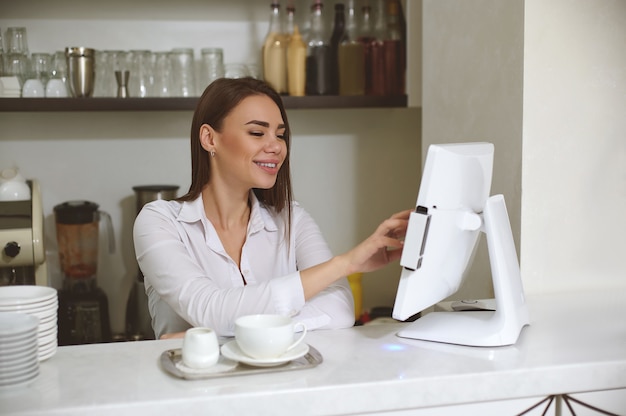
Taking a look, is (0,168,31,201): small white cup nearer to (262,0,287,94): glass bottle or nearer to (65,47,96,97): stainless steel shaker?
(65,47,96,97): stainless steel shaker

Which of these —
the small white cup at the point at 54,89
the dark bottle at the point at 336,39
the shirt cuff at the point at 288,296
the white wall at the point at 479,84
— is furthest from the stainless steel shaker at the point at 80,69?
the shirt cuff at the point at 288,296

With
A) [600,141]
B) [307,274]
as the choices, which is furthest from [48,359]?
[600,141]

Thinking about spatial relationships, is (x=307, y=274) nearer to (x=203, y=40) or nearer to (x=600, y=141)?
(x=600, y=141)

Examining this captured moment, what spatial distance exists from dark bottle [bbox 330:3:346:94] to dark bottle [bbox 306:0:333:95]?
0.06ft

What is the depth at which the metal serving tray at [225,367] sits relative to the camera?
3.99 feet

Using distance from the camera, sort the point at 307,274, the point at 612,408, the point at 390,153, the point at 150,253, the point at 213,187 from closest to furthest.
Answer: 1. the point at 612,408
2. the point at 307,274
3. the point at 150,253
4. the point at 213,187
5. the point at 390,153

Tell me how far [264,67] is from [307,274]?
141cm

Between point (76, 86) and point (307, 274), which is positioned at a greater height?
point (76, 86)

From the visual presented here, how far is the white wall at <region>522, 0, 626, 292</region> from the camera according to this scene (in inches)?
71.3

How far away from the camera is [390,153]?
3.16 meters

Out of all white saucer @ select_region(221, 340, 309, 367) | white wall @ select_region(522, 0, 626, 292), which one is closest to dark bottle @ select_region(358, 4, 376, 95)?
white wall @ select_region(522, 0, 626, 292)

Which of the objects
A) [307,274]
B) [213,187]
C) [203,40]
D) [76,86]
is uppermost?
[203,40]

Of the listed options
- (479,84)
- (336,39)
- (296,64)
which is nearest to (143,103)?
(296,64)

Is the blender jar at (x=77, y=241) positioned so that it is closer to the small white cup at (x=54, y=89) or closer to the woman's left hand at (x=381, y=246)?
the small white cup at (x=54, y=89)
